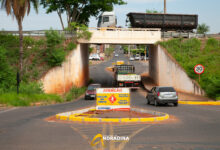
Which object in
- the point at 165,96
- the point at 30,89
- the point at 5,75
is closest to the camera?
the point at 165,96

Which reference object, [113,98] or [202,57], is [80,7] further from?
[113,98]

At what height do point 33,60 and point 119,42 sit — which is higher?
point 119,42

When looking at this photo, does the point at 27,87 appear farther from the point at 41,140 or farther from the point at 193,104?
the point at 41,140

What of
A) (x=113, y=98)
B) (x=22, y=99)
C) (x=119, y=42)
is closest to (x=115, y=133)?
(x=113, y=98)

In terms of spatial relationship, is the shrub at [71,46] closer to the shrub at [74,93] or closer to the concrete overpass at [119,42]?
the concrete overpass at [119,42]

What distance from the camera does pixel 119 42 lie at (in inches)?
1672

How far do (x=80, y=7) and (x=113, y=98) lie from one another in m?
35.0

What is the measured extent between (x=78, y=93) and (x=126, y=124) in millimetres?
24499

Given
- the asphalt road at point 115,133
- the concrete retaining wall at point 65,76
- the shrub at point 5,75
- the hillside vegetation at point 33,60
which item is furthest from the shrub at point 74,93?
the asphalt road at point 115,133

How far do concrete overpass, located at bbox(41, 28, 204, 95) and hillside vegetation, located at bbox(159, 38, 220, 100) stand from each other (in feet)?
2.72

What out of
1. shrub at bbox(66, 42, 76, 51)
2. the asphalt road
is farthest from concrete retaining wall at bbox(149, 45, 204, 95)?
the asphalt road

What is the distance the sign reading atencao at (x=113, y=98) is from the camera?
17.1 meters

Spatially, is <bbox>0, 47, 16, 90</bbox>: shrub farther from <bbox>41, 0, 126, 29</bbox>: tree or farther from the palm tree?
<bbox>41, 0, 126, 29</bbox>: tree

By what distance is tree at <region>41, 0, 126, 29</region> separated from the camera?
161 ft
